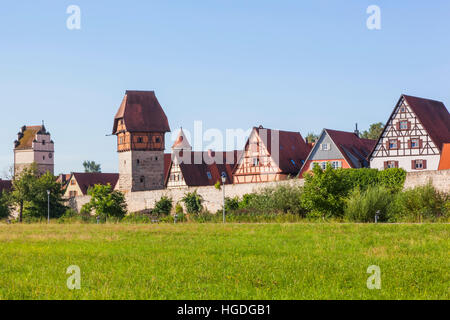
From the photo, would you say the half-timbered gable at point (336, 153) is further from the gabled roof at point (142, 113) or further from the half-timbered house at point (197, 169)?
the gabled roof at point (142, 113)

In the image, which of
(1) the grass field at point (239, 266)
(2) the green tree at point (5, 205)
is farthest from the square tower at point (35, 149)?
(1) the grass field at point (239, 266)

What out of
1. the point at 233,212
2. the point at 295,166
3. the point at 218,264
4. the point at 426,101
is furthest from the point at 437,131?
the point at 218,264

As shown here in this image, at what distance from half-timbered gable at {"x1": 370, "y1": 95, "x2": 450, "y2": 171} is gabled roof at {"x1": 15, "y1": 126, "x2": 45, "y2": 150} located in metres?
66.5

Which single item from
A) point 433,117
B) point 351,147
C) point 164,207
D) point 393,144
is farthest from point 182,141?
point 433,117

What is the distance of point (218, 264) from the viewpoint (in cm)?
1334

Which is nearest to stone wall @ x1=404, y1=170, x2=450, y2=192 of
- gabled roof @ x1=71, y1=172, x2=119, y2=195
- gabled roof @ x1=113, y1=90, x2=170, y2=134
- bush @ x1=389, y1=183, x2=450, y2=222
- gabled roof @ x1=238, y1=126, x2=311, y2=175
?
bush @ x1=389, y1=183, x2=450, y2=222

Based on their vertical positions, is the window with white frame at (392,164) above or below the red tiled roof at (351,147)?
below

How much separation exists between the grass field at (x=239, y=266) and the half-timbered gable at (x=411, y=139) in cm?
3264

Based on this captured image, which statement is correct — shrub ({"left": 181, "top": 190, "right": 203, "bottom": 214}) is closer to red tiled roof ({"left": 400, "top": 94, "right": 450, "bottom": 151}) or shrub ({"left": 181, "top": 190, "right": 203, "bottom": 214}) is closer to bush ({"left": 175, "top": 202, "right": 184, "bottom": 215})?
bush ({"left": 175, "top": 202, "right": 184, "bottom": 215})

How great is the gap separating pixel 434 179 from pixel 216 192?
18640 millimetres

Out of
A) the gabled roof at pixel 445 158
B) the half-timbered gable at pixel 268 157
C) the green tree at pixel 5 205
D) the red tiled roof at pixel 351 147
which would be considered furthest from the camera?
the green tree at pixel 5 205

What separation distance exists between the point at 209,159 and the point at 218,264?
6091 centimetres

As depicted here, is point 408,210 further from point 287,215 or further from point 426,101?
point 426,101

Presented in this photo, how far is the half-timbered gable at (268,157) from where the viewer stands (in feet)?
201
